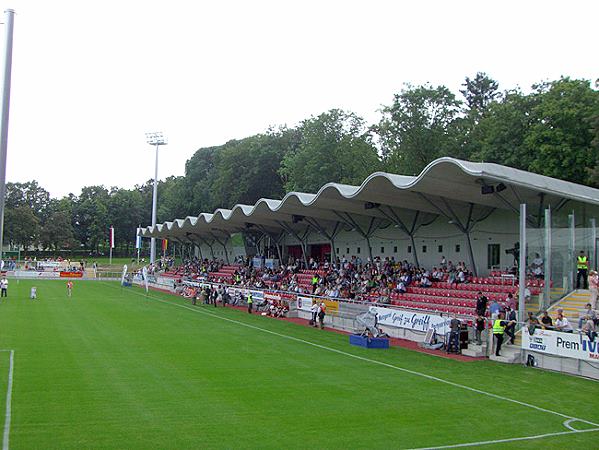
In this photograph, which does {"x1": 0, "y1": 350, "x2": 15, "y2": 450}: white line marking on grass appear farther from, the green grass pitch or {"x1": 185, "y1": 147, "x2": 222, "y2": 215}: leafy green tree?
{"x1": 185, "y1": 147, "x2": 222, "y2": 215}: leafy green tree

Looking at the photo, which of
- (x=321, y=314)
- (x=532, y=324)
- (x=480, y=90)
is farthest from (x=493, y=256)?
(x=480, y=90)

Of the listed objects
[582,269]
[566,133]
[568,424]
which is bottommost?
[568,424]

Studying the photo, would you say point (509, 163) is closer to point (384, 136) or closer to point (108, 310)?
point (384, 136)

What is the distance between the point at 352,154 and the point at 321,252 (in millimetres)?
13576

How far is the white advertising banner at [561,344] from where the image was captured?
16.5m

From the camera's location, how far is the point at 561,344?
57.1 feet

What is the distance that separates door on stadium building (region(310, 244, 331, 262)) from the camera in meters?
47.0

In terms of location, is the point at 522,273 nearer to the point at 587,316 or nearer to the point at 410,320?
the point at 587,316

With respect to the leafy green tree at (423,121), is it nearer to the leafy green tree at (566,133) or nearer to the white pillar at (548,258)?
the leafy green tree at (566,133)

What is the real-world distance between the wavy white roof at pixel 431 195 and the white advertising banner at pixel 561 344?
5.74 m

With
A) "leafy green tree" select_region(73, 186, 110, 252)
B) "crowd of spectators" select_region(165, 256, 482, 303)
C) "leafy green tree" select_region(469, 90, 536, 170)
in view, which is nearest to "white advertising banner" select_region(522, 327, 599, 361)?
"crowd of spectators" select_region(165, 256, 482, 303)

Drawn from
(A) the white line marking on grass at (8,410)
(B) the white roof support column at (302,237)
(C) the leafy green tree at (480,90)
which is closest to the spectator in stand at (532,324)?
(A) the white line marking on grass at (8,410)

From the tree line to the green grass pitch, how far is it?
2158 cm

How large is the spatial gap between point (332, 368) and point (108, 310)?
1908 centimetres
